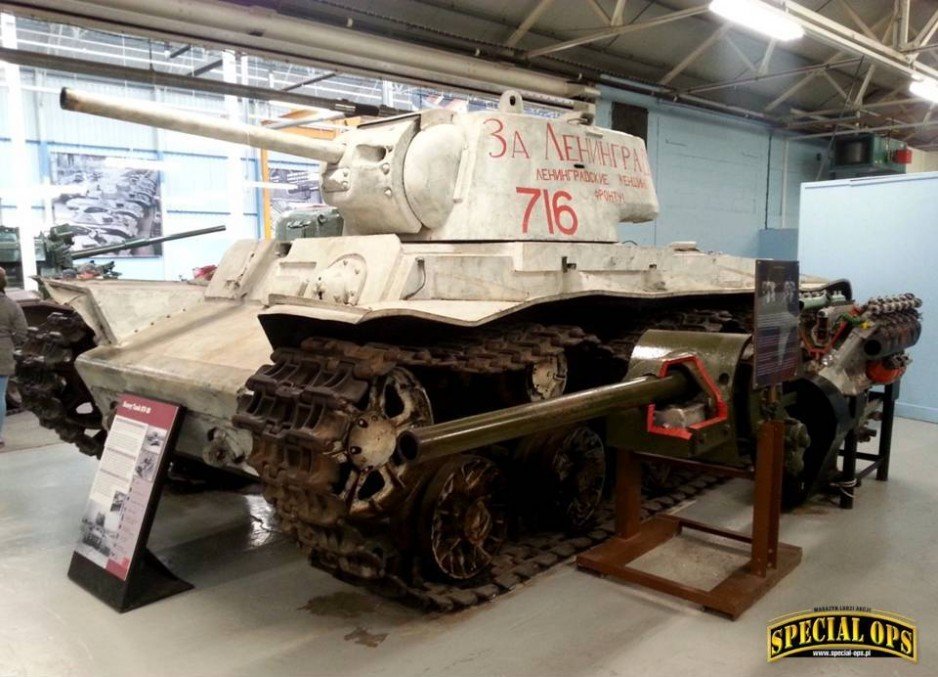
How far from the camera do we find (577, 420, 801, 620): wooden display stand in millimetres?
4195

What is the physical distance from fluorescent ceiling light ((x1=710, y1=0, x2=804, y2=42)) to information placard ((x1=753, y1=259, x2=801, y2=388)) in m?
3.87

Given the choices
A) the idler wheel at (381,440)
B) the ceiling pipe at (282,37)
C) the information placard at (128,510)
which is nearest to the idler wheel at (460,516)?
the idler wheel at (381,440)

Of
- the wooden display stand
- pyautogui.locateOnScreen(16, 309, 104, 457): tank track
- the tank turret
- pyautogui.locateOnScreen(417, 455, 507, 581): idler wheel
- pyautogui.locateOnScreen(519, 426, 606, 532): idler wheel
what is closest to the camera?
pyautogui.locateOnScreen(417, 455, 507, 581): idler wheel

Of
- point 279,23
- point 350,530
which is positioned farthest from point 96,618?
point 279,23

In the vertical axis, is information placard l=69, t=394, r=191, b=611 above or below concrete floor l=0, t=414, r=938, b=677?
above

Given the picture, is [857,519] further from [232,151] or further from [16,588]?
[232,151]

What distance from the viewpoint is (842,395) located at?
5562 mm

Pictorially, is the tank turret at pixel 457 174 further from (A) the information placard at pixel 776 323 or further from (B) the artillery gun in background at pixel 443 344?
(A) the information placard at pixel 776 323

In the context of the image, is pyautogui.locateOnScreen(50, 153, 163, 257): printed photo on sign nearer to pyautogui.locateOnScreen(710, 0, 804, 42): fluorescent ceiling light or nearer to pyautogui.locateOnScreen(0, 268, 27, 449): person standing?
pyautogui.locateOnScreen(0, 268, 27, 449): person standing

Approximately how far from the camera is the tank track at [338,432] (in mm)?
3410

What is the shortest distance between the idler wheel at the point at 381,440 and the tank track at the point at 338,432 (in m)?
0.07

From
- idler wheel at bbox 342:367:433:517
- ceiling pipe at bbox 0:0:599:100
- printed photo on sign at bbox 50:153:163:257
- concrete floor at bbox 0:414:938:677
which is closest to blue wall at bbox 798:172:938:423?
concrete floor at bbox 0:414:938:677

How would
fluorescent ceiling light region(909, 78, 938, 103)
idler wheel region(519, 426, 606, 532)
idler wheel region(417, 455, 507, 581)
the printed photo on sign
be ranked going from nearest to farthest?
idler wheel region(417, 455, 507, 581)
idler wheel region(519, 426, 606, 532)
fluorescent ceiling light region(909, 78, 938, 103)
the printed photo on sign

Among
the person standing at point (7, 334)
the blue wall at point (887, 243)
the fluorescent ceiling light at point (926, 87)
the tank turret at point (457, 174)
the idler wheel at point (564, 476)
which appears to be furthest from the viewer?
the fluorescent ceiling light at point (926, 87)
